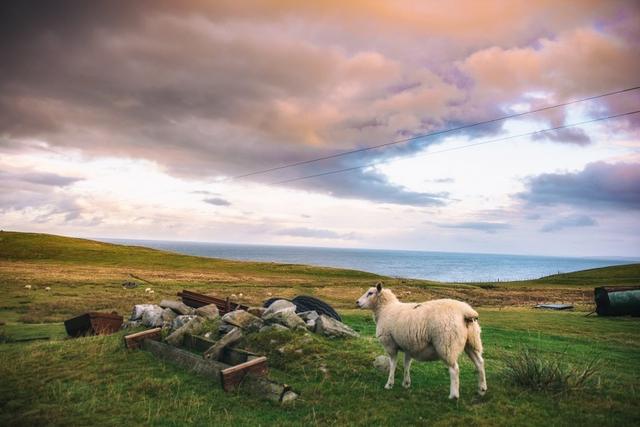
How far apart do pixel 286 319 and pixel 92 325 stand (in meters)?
9.97

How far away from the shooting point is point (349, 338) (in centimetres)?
1548

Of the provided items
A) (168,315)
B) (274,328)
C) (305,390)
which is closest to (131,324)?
(168,315)

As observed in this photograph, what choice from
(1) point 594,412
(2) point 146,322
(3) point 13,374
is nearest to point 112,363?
(3) point 13,374

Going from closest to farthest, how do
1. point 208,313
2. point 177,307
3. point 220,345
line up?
point 220,345
point 208,313
point 177,307

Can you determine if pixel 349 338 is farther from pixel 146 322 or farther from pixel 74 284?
pixel 74 284

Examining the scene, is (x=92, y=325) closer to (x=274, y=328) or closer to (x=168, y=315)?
(x=168, y=315)

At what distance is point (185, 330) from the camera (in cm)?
1518

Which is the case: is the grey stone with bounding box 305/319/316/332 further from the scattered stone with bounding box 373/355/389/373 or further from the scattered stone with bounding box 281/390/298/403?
the scattered stone with bounding box 281/390/298/403

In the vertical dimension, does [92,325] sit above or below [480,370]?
below

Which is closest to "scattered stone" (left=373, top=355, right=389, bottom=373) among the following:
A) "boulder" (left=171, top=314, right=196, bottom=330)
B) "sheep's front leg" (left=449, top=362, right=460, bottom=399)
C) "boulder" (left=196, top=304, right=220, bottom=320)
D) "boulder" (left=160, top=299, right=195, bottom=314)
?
"sheep's front leg" (left=449, top=362, right=460, bottom=399)

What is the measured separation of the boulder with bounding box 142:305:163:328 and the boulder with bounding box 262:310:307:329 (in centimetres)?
588

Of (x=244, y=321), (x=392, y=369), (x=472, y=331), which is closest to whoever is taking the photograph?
(x=472, y=331)

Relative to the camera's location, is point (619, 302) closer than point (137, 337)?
No

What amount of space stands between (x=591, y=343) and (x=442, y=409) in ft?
49.9
